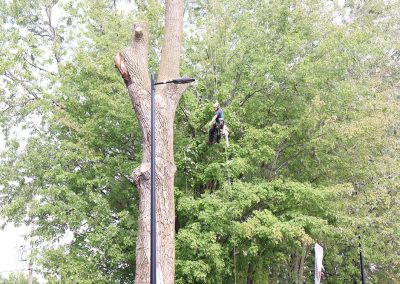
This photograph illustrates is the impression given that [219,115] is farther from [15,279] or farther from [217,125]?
[15,279]

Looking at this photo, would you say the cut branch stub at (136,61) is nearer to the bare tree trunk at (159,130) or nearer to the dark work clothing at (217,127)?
the bare tree trunk at (159,130)

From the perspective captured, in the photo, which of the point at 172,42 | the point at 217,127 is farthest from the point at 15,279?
the point at 172,42

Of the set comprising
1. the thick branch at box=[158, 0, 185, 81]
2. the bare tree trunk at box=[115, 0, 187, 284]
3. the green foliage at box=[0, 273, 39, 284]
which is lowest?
the green foliage at box=[0, 273, 39, 284]

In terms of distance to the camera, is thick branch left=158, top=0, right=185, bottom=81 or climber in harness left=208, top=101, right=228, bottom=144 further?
climber in harness left=208, top=101, right=228, bottom=144

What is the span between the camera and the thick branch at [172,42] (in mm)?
12391

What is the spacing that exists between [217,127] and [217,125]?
209 mm

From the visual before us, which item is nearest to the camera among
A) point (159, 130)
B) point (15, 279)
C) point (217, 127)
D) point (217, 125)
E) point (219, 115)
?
point (159, 130)

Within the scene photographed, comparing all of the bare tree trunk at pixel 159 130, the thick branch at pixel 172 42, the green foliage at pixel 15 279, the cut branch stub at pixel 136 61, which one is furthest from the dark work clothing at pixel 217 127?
the green foliage at pixel 15 279

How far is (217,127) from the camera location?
44.8 feet

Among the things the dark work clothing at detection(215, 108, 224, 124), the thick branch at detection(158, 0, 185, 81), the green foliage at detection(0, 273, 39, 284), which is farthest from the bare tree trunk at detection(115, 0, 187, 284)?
the green foliage at detection(0, 273, 39, 284)

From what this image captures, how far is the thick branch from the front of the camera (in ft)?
40.7

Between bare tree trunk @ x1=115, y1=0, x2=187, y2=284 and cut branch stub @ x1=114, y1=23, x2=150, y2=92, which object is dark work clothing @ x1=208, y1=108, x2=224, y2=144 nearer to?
bare tree trunk @ x1=115, y1=0, x2=187, y2=284

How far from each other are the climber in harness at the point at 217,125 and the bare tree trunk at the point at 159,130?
4.30 feet

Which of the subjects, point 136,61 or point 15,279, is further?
point 15,279
